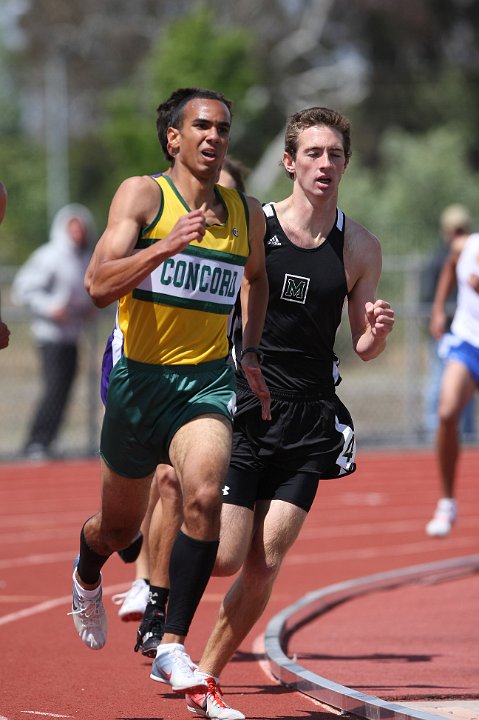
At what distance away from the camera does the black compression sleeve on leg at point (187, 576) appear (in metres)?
5.72

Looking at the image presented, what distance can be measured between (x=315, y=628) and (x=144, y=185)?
3.40 m

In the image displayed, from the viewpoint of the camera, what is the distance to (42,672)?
696 centimetres

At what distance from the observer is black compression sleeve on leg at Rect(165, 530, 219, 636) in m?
5.72

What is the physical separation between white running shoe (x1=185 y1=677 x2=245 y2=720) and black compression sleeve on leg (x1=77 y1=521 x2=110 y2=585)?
2.85 ft

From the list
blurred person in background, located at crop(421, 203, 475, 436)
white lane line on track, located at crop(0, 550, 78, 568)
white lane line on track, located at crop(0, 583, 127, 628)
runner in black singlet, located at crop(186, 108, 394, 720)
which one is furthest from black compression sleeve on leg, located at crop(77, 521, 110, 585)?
blurred person in background, located at crop(421, 203, 475, 436)

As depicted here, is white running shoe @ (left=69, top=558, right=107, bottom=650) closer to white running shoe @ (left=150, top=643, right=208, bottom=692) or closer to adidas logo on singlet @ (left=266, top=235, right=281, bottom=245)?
white running shoe @ (left=150, top=643, right=208, bottom=692)

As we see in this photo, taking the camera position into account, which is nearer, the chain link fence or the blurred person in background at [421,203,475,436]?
the blurred person in background at [421,203,475,436]

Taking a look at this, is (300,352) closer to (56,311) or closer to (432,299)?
(56,311)

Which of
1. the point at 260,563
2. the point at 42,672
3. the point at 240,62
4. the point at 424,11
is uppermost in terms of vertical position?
the point at 424,11

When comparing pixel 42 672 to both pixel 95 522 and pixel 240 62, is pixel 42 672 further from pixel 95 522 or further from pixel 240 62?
pixel 240 62

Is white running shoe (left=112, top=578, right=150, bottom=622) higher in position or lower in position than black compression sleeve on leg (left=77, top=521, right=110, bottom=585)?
lower

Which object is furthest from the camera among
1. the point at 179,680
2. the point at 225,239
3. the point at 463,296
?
the point at 463,296

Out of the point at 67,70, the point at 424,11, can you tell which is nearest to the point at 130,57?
the point at 67,70

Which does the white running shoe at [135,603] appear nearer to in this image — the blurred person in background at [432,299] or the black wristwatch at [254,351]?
the black wristwatch at [254,351]
